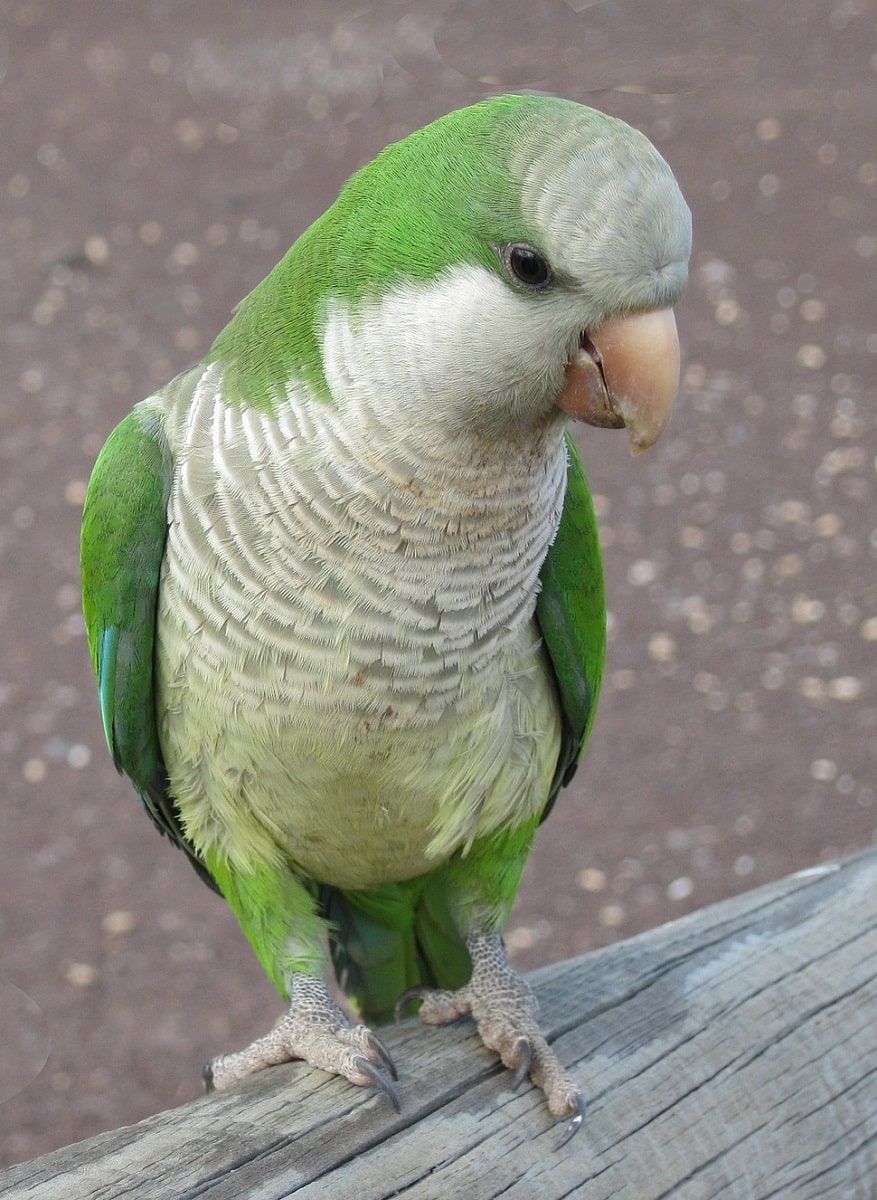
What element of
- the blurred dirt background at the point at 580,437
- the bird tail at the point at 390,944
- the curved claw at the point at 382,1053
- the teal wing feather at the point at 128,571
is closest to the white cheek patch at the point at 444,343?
the teal wing feather at the point at 128,571

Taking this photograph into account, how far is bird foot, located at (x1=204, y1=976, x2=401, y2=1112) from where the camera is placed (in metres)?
2.10

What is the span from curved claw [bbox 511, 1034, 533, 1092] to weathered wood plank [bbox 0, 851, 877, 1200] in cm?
2

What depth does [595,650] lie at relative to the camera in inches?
98.1

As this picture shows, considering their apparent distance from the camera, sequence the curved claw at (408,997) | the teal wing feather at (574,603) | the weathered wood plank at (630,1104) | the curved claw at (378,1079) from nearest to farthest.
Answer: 1. the weathered wood plank at (630,1104)
2. the curved claw at (378,1079)
3. the teal wing feather at (574,603)
4. the curved claw at (408,997)

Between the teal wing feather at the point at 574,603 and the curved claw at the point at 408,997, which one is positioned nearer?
the teal wing feather at the point at 574,603

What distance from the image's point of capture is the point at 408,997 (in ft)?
8.63

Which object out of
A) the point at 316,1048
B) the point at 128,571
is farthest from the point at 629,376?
the point at 316,1048

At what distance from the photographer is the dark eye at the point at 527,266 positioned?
1.71 metres

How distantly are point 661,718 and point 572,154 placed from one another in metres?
3.97

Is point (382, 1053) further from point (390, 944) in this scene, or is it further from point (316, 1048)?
point (390, 944)

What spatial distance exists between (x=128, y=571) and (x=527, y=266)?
0.92 m

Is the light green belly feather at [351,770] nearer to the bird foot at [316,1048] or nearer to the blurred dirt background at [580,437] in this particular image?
the bird foot at [316,1048]

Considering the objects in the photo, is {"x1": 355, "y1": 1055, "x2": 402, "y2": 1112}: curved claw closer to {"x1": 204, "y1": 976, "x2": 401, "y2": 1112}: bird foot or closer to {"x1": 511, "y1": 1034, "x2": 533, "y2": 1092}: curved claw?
{"x1": 204, "y1": 976, "x2": 401, "y2": 1112}: bird foot

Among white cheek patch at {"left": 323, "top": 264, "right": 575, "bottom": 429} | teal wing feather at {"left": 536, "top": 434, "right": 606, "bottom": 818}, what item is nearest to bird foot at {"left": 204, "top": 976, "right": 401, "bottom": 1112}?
teal wing feather at {"left": 536, "top": 434, "right": 606, "bottom": 818}
